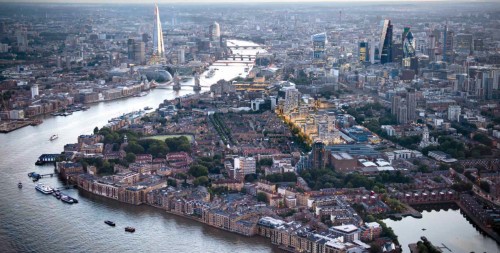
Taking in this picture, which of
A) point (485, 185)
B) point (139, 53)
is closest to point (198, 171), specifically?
point (485, 185)

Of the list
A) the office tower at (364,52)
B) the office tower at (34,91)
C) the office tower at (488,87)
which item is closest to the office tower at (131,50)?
the office tower at (364,52)

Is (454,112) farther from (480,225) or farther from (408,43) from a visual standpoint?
(408,43)

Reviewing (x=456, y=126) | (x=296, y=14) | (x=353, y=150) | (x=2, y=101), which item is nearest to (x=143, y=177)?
(x=353, y=150)

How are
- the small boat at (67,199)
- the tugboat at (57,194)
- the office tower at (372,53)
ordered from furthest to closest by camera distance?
the office tower at (372,53), the tugboat at (57,194), the small boat at (67,199)

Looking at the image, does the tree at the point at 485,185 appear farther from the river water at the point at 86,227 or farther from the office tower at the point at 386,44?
the office tower at the point at 386,44

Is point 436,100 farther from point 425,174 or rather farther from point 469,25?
point 425,174

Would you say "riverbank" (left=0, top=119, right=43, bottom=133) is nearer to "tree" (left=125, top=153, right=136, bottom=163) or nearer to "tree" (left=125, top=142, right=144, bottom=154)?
"tree" (left=125, top=142, right=144, bottom=154)

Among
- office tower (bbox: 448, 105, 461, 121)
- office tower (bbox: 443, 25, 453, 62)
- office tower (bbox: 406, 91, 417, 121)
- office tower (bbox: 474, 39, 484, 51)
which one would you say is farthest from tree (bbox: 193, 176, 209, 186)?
office tower (bbox: 443, 25, 453, 62)
